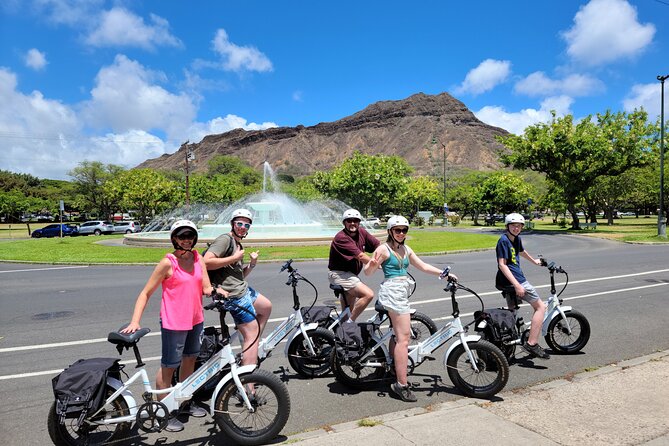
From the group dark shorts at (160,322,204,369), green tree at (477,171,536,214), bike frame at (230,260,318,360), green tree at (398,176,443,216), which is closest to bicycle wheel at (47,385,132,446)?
dark shorts at (160,322,204,369)

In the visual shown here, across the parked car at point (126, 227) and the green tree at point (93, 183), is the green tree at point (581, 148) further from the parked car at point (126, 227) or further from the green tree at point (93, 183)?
the green tree at point (93, 183)

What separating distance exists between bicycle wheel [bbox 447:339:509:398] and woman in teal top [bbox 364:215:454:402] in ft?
1.64

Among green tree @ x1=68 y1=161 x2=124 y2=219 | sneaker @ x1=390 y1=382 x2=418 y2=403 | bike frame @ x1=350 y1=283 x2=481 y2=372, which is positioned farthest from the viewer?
green tree @ x1=68 y1=161 x2=124 y2=219

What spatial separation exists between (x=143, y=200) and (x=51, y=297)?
47830 millimetres

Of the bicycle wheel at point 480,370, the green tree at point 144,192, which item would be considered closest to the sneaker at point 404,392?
the bicycle wheel at point 480,370

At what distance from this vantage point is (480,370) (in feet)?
15.0

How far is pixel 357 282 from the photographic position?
5.55 metres

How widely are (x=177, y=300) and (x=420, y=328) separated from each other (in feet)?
9.77

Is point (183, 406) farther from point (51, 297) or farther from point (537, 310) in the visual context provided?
point (51, 297)

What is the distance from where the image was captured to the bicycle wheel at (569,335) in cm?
593

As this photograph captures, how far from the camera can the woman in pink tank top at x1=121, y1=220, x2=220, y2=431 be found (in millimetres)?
3764

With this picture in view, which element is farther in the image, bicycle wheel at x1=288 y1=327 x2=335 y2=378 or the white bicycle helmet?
bicycle wheel at x1=288 y1=327 x2=335 y2=378

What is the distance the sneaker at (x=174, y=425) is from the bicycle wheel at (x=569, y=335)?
4.58 meters

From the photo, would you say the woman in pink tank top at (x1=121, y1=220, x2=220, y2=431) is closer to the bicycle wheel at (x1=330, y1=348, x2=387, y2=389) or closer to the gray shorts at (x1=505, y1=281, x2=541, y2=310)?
the bicycle wheel at (x1=330, y1=348, x2=387, y2=389)
